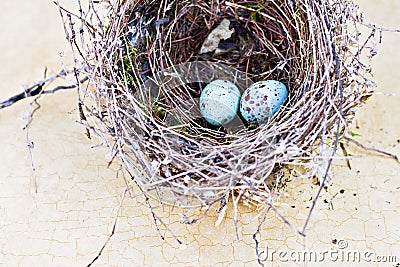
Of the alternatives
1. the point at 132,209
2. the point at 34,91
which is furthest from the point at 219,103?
Result: the point at 34,91

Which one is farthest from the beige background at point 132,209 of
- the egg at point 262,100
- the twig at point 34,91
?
the egg at point 262,100

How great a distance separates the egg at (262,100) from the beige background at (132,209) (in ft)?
0.55

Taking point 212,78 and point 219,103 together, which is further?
point 212,78

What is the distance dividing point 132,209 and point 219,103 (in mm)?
276

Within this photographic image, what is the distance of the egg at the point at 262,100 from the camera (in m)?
1.21

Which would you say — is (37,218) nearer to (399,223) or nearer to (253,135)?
(253,135)

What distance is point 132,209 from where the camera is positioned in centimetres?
123

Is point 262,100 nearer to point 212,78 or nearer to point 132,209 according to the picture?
point 212,78

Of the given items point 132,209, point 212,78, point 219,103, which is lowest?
point 132,209

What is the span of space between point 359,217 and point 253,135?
272 millimetres

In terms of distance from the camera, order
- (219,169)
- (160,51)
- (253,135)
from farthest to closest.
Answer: (160,51), (253,135), (219,169)

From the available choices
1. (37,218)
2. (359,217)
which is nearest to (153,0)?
(37,218)

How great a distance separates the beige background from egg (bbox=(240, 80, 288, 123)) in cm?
17

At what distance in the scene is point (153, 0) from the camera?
1263 millimetres
